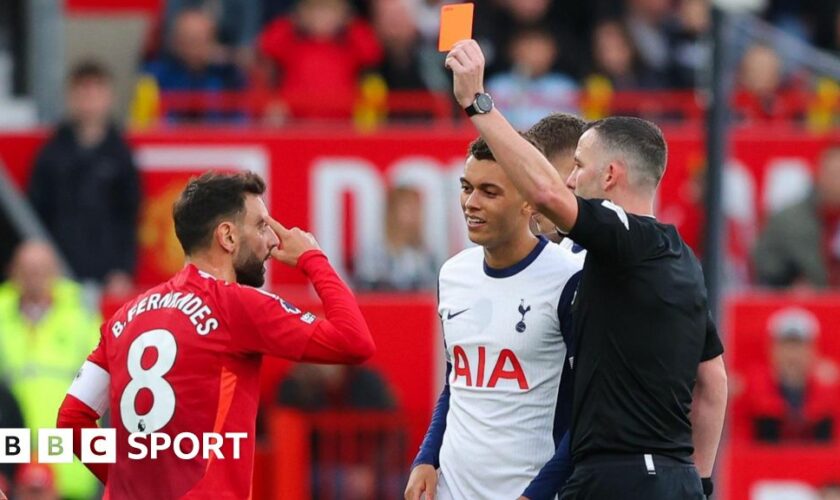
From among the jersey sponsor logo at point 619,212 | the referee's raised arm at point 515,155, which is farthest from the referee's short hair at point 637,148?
the referee's raised arm at point 515,155

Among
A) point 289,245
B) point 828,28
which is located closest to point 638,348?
point 289,245

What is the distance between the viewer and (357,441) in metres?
12.6

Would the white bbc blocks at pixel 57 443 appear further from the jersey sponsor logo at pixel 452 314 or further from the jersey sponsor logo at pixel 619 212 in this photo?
the jersey sponsor logo at pixel 619 212

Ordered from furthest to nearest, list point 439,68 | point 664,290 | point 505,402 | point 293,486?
point 439,68
point 293,486
point 505,402
point 664,290

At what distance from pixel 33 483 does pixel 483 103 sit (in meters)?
6.02

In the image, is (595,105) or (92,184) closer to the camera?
(92,184)

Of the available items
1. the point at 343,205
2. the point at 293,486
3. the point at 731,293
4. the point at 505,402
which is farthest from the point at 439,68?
the point at 505,402

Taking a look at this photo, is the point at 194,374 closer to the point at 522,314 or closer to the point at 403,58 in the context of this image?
the point at 522,314

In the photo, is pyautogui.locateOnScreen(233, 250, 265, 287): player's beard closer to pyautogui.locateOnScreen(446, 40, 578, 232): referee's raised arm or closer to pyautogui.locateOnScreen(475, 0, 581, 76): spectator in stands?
pyautogui.locateOnScreen(446, 40, 578, 232): referee's raised arm

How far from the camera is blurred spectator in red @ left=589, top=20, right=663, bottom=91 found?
595 inches

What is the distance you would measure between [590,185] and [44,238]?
25.2 ft

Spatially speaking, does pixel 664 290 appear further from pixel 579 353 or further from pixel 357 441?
pixel 357 441

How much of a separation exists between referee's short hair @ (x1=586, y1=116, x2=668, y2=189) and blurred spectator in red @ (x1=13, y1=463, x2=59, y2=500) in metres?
5.90

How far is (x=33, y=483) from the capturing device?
11.3 meters
